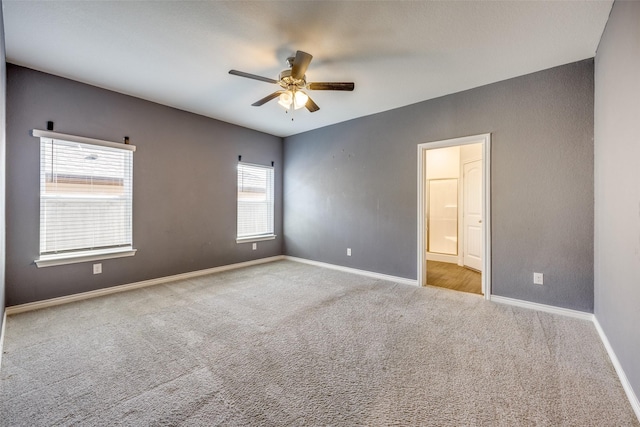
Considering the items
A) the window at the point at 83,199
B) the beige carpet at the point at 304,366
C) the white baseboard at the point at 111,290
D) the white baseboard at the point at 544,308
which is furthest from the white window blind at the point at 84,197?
the white baseboard at the point at 544,308

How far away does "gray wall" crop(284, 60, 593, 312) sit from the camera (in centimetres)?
270

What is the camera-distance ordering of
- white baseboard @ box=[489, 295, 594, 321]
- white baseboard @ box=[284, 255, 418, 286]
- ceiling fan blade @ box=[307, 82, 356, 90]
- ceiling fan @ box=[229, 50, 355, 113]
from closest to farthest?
1. ceiling fan @ box=[229, 50, 355, 113]
2. ceiling fan blade @ box=[307, 82, 356, 90]
3. white baseboard @ box=[489, 295, 594, 321]
4. white baseboard @ box=[284, 255, 418, 286]

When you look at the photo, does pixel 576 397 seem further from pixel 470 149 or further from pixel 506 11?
pixel 470 149

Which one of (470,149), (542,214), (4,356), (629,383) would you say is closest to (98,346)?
(4,356)

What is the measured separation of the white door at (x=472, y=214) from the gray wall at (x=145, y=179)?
12.2ft

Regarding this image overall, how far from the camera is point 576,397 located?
1596mm

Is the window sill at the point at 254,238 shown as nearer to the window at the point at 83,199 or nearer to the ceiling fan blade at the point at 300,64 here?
the window at the point at 83,199

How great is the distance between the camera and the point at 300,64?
227cm

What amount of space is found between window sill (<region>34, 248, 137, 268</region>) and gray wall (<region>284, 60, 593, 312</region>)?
130 inches

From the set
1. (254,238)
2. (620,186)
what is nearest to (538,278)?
(620,186)

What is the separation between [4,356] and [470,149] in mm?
6343

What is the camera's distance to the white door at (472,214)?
4.66m

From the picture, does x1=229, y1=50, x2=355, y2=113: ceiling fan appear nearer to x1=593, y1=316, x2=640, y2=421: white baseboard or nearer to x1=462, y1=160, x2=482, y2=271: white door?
x1=593, y1=316, x2=640, y2=421: white baseboard

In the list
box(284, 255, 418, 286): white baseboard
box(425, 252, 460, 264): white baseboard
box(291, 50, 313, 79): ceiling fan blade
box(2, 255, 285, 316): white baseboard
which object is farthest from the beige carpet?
box(425, 252, 460, 264): white baseboard
